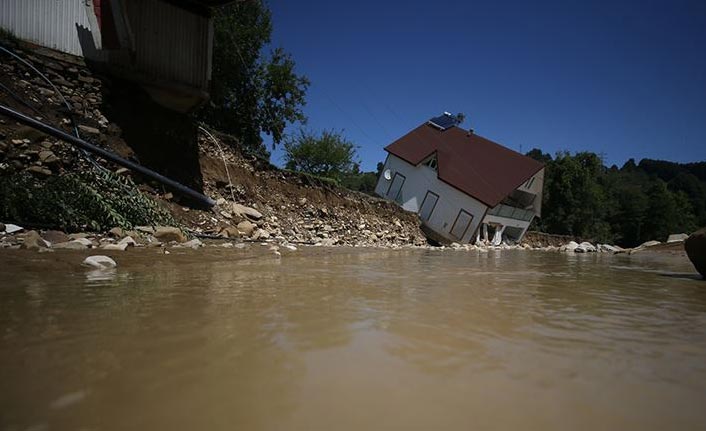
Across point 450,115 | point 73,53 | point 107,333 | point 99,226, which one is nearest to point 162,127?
point 73,53

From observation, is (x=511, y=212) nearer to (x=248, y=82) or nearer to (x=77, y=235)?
(x=248, y=82)

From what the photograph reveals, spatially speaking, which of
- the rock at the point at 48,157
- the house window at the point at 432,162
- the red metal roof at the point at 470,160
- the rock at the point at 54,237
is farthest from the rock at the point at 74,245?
the house window at the point at 432,162

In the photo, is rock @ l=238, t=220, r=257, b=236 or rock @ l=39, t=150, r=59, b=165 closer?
rock @ l=39, t=150, r=59, b=165

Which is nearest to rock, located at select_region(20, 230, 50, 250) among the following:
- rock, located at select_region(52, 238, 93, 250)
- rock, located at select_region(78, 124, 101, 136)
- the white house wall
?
rock, located at select_region(52, 238, 93, 250)

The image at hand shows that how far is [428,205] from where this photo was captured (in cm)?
2731

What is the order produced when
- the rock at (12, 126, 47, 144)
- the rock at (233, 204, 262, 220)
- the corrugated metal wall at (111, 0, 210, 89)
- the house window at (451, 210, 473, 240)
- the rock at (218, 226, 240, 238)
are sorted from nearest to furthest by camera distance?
the rock at (12, 126, 47, 144) → the rock at (218, 226, 240, 238) → the corrugated metal wall at (111, 0, 210, 89) → the rock at (233, 204, 262, 220) → the house window at (451, 210, 473, 240)

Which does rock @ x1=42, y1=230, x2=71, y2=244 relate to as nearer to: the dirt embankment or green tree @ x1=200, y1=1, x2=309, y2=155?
the dirt embankment

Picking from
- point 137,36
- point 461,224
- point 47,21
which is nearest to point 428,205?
point 461,224

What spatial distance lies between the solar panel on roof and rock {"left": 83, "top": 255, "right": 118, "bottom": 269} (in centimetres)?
3051

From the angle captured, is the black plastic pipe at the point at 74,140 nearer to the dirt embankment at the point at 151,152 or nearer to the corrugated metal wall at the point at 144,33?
the dirt embankment at the point at 151,152

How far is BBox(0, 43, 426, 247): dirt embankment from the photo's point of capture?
22.3 feet

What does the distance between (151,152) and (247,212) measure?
277 centimetres

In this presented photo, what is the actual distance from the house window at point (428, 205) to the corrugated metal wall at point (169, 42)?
19.8m

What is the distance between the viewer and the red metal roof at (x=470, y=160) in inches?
1051
